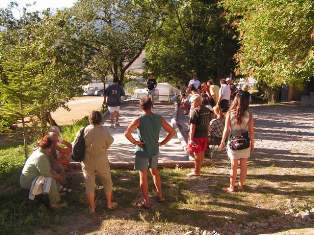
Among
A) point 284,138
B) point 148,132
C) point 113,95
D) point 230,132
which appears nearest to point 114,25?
point 113,95

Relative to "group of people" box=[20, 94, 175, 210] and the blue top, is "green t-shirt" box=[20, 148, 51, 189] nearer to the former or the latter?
"group of people" box=[20, 94, 175, 210]

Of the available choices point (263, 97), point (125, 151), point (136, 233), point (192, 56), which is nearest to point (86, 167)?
point (136, 233)

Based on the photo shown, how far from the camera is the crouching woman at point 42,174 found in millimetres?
7535

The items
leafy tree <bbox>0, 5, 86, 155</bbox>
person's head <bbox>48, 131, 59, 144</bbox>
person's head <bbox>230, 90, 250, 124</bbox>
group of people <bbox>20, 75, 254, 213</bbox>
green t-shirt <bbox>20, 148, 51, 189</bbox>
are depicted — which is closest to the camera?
group of people <bbox>20, 75, 254, 213</bbox>

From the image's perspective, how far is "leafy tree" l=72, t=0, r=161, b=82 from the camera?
2452 cm

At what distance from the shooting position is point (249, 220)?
7.32 metres

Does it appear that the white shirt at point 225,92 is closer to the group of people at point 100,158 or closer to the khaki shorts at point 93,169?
the group of people at point 100,158

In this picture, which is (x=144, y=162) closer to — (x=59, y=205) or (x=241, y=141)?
(x=59, y=205)

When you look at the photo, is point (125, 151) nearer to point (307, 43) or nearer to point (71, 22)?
point (307, 43)

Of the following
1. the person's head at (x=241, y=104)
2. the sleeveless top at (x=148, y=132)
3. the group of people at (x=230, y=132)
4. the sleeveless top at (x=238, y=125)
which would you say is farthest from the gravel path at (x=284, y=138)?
the sleeveless top at (x=148, y=132)

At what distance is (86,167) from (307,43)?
6106 millimetres

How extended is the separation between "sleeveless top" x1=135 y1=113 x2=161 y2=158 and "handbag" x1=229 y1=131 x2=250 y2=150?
143cm

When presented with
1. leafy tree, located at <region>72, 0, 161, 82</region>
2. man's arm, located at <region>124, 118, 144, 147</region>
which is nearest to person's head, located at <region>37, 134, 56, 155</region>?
man's arm, located at <region>124, 118, 144, 147</region>

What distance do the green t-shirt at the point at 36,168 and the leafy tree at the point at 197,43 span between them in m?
20.2
